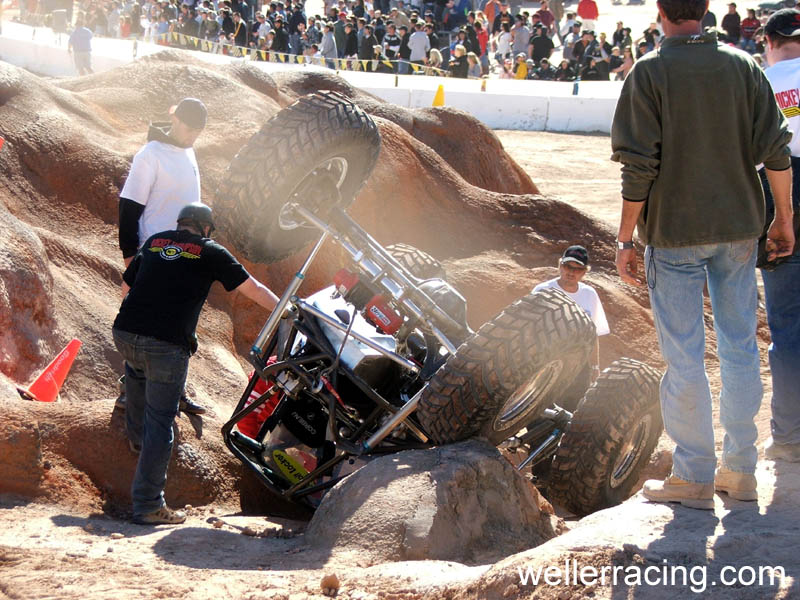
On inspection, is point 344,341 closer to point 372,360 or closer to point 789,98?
point 372,360

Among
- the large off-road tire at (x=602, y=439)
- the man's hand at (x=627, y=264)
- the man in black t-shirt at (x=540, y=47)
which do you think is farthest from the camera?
the man in black t-shirt at (x=540, y=47)

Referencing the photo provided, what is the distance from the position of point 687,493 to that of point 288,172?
103 inches

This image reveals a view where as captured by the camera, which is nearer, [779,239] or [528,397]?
[779,239]

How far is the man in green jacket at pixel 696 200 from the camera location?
3.94 metres

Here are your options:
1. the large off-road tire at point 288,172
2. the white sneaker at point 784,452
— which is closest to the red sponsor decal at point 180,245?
the large off-road tire at point 288,172

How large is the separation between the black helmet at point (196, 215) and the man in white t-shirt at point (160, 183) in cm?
62

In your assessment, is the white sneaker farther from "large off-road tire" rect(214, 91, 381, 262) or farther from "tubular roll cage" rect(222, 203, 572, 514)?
"large off-road tire" rect(214, 91, 381, 262)

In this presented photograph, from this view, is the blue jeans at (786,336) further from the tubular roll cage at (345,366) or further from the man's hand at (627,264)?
the tubular roll cage at (345,366)

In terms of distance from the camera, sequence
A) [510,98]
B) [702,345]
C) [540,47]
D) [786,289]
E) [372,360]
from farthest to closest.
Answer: [540,47], [510,98], [372,360], [786,289], [702,345]

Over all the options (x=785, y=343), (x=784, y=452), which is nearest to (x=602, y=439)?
(x=784, y=452)

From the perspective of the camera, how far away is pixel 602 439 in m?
5.62

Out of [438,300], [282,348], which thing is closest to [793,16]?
[438,300]

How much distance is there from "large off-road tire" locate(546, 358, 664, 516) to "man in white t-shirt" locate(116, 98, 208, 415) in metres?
2.64

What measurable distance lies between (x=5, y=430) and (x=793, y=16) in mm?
4500
